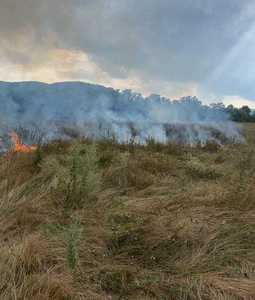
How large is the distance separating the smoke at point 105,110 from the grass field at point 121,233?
8169 mm

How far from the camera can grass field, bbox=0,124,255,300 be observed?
9.29 ft

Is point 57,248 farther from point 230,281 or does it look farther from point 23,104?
point 23,104

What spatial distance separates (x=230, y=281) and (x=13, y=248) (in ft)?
5.10

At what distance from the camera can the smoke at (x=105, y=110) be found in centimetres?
1417

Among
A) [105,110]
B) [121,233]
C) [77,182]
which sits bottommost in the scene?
[121,233]

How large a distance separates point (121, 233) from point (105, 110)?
11.7 meters

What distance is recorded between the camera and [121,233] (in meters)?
3.59

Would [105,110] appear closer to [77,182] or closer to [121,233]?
[77,182]

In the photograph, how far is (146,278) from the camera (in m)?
2.98

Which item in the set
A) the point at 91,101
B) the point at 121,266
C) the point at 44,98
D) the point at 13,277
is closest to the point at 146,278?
the point at 121,266

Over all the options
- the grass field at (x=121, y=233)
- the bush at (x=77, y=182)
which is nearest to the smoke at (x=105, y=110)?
the grass field at (x=121, y=233)

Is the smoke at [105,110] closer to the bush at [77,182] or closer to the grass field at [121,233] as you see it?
the grass field at [121,233]

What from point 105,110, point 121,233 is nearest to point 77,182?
point 121,233

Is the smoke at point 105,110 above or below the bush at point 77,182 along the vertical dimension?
above
